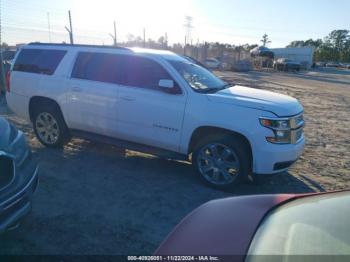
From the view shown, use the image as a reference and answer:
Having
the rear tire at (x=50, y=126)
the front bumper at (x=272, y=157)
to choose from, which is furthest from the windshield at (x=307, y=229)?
the rear tire at (x=50, y=126)

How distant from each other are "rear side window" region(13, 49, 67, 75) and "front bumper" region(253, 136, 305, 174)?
3.93 meters

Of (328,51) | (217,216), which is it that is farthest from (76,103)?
(328,51)

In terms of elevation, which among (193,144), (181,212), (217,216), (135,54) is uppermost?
(135,54)

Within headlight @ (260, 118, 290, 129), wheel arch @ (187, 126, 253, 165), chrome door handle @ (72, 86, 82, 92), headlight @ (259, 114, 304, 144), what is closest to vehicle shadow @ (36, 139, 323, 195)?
wheel arch @ (187, 126, 253, 165)

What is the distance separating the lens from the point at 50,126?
20.9ft

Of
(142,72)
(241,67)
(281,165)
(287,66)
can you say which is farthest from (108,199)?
(287,66)

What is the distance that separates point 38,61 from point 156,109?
274 cm

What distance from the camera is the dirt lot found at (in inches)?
139

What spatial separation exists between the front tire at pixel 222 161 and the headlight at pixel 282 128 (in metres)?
0.42

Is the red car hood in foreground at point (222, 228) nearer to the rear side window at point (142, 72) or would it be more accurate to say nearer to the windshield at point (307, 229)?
the windshield at point (307, 229)

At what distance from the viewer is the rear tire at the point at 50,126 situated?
6246mm

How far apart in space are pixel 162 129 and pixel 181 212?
1426mm

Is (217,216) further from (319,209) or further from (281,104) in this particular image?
(281,104)

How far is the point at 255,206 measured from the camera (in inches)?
88.0
